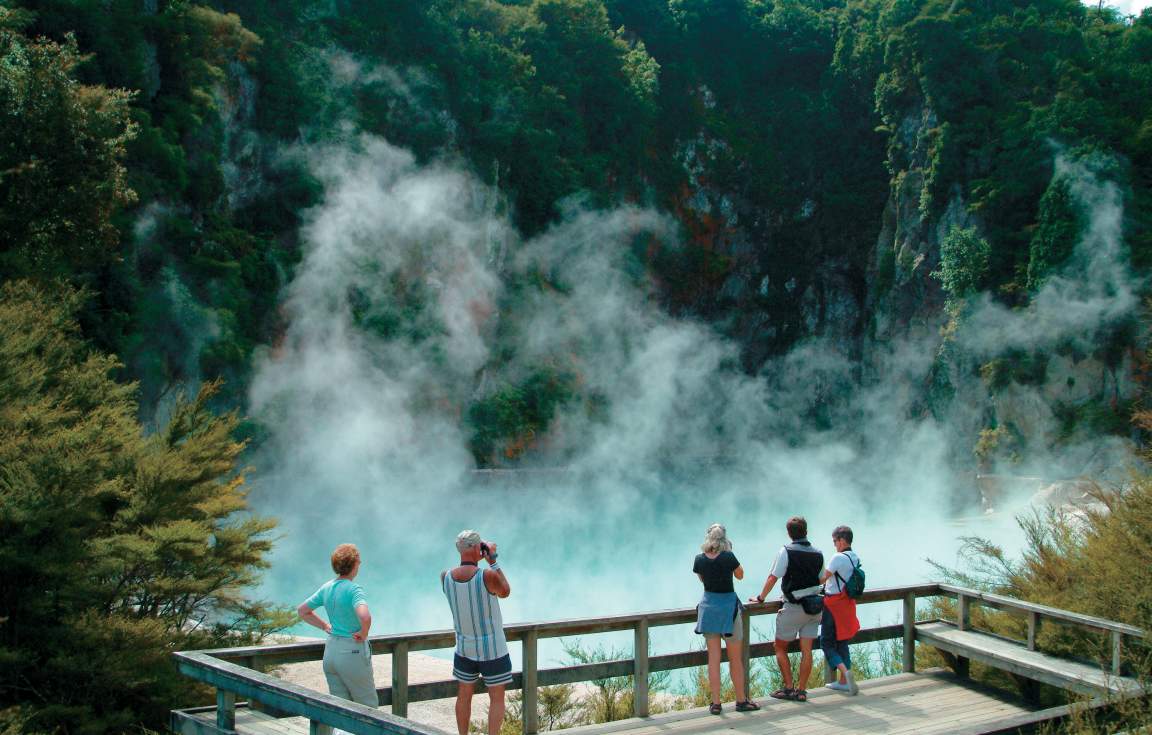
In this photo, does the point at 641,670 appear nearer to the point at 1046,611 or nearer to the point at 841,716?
the point at 841,716

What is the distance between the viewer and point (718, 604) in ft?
19.2

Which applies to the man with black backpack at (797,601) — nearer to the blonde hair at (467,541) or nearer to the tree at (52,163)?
the blonde hair at (467,541)

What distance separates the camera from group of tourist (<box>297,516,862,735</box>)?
4.94m

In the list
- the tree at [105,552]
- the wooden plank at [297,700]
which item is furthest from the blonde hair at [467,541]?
the tree at [105,552]

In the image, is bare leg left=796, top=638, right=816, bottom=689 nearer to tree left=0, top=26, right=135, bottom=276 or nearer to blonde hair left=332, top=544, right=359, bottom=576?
blonde hair left=332, top=544, right=359, bottom=576

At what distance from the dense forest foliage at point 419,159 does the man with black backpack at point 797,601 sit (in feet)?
13.5

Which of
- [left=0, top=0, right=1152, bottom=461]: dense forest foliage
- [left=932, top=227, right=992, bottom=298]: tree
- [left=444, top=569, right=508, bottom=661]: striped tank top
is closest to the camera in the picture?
[left=444, top=569, right=508, bottom=661]: striped tank top

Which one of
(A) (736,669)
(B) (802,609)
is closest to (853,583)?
(B) (802,609)

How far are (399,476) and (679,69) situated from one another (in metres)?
22.3

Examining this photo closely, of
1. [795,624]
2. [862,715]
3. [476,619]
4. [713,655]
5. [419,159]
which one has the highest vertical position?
[419,159]

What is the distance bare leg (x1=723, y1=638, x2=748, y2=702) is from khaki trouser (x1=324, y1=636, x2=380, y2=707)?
7.25 ft

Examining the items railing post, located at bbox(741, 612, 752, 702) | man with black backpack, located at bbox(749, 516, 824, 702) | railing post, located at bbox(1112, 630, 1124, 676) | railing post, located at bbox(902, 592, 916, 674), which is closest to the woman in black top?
railing post, located at bbox(741, 612, 752, 702)

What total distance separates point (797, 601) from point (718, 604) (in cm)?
69

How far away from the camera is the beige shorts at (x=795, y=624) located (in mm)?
6270
